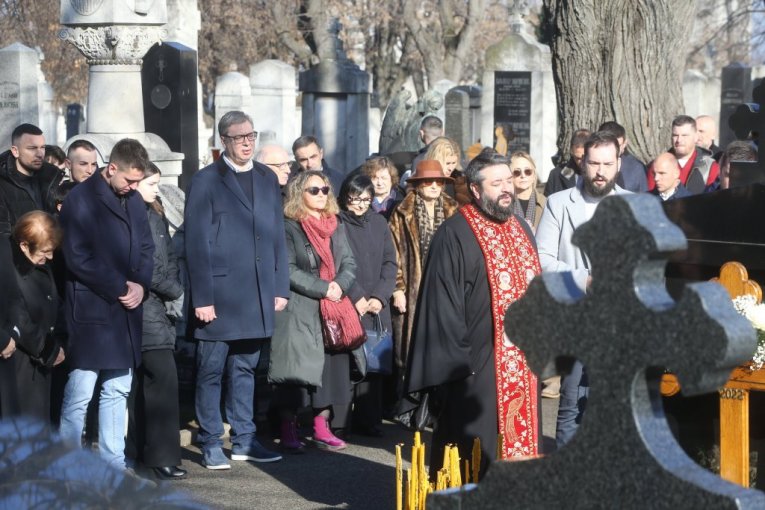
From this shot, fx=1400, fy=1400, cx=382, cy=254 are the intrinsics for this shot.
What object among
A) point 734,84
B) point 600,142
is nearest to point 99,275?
point 600,142

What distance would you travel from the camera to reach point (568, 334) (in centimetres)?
278

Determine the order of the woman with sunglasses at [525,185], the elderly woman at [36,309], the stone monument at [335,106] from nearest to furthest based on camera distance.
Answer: the elderly woman at [36,309] < the woman with sunglasses at [525,185] < the stone monument at [335,106]

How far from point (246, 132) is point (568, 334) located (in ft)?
17.5

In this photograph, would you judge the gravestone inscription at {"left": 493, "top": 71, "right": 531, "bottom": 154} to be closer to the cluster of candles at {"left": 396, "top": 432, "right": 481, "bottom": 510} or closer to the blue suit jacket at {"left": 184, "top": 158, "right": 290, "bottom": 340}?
the blue suit jacket at {"left": 184, "top": 158, "right": 290, "bottom": 340}

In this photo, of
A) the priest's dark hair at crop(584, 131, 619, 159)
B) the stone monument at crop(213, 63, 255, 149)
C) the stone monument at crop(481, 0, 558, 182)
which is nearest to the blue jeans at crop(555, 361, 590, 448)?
the priest's dark hair at crop(584, 131, 619, 159)

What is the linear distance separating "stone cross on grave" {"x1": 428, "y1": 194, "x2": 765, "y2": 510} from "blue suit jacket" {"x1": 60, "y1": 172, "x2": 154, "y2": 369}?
454 centimetres

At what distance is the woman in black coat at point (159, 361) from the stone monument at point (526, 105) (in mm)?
14149

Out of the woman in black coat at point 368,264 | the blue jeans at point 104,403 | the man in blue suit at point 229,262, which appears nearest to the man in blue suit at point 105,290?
the blue jeans at point 104,403

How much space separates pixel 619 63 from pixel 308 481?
6.76 meters

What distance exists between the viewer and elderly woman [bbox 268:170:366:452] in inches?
322

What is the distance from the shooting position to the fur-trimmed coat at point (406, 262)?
8.99 m

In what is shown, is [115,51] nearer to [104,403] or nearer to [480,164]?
[104,403]

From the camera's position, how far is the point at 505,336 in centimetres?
616

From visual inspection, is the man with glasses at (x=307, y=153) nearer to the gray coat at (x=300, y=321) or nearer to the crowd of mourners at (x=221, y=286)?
the crowd of mourners at (x=221, y=286)
